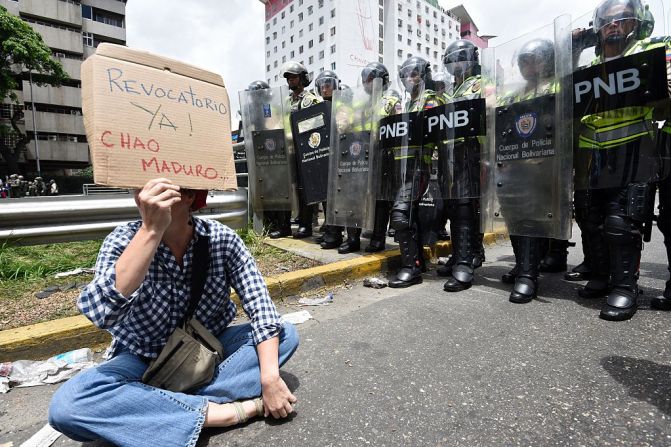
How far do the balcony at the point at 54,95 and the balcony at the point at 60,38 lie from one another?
11.4 feet

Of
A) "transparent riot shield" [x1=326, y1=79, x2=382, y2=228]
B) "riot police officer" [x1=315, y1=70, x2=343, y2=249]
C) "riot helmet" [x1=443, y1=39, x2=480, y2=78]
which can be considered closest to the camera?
"riot helmet" [x1=443, y1=39, x2=480, y2=78]

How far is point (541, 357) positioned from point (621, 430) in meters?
0.60

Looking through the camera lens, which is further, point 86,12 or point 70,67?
point 86,12

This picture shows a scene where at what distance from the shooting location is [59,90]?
108ft

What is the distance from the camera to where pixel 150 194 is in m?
1.17

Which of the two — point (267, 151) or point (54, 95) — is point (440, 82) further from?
point (54, 95)

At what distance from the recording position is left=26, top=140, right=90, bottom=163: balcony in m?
31.7

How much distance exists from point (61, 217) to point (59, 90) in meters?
38.3

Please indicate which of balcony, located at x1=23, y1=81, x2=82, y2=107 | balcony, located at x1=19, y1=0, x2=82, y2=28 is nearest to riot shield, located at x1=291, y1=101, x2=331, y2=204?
balcony, located at x1=23, y1=81, x2=82, y2=107

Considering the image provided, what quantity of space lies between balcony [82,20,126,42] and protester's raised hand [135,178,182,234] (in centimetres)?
4354

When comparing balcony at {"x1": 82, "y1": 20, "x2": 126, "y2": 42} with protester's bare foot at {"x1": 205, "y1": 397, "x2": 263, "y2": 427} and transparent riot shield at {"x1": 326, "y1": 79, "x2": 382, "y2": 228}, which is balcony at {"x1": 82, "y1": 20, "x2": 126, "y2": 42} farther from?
protester's bare foot at {"x1": 205, "y1": 397, "x2": 263, "y2": 427}

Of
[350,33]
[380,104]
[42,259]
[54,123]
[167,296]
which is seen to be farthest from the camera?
[350,33]

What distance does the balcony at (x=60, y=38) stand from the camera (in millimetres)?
32594

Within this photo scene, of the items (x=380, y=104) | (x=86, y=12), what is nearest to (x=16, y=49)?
(x=86, y=12)
